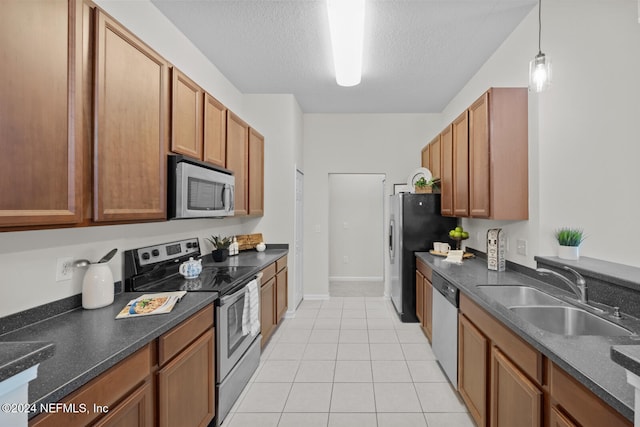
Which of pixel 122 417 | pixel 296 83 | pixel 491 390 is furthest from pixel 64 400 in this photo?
pixel 296 83

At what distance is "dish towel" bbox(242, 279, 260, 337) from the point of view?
2303 millimetres

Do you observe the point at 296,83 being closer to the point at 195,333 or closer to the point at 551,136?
the point at 551,136

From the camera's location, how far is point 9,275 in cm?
128

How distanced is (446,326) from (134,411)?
6.98 ft

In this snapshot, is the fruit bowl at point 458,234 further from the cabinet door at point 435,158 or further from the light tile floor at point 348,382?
the light tile floor at point 348,382

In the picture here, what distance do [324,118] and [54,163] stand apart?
4101mm

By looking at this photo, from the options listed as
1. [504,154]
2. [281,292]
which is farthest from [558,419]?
[281,292]

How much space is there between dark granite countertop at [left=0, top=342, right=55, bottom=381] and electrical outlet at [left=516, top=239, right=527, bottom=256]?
109 inches

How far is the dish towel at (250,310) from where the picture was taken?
7.55 ft

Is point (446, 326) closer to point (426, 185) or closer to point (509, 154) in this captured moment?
point (509, 154)

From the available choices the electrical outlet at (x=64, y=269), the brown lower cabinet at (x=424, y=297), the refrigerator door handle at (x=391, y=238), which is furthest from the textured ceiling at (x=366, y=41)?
the brown lower cabinet at (x=424, y=297)

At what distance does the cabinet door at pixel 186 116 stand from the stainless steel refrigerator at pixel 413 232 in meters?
2.42

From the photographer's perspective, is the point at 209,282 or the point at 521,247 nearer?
the point at 209,282

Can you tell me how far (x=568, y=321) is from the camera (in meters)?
1.71
